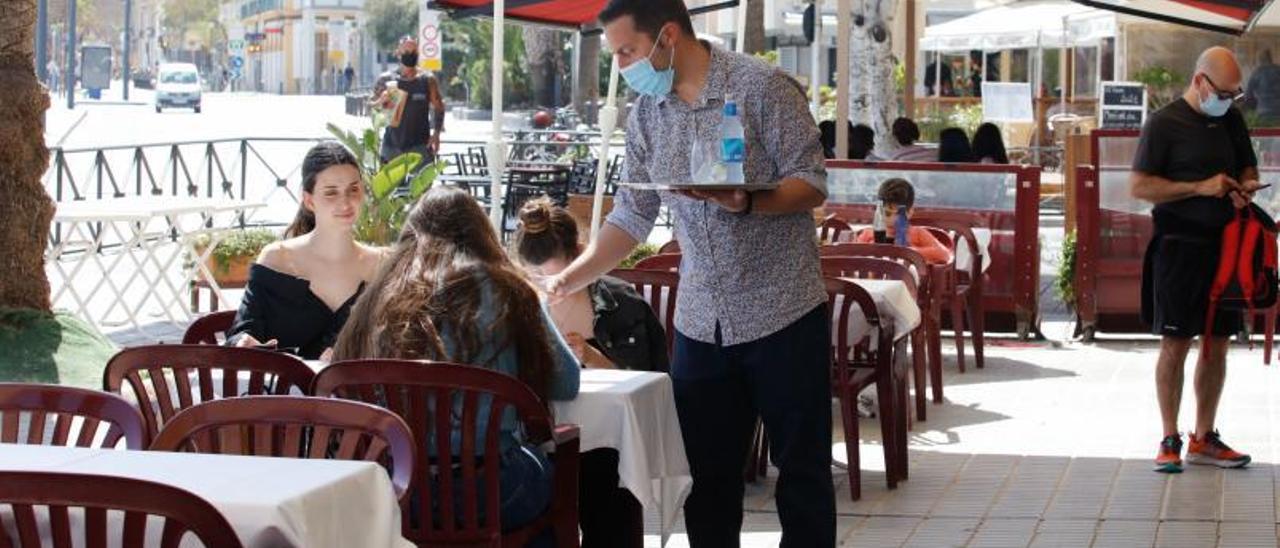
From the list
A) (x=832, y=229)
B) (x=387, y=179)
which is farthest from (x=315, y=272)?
(x=387, y=179)

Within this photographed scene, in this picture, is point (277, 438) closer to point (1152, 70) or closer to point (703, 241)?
point (703, 241)

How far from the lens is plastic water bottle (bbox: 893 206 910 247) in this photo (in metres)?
10.8

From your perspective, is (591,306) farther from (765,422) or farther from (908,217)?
(908,217)

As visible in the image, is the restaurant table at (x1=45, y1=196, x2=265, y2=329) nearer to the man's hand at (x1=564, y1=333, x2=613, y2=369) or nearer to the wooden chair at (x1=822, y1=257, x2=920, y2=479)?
the wooden chair at (x1=822, y1=257, x2=920, y2=479)

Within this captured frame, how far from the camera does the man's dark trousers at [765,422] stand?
17.2 ft

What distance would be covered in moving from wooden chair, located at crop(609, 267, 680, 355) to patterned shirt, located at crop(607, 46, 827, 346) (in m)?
2.50

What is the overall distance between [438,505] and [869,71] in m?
16.0

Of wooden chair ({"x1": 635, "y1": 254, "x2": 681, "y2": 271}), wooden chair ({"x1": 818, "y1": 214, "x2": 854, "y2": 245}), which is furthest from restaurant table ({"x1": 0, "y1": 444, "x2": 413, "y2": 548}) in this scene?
wooden chair ({"x1": 818, "y1": 214, "x2": 854, "y2": 245})

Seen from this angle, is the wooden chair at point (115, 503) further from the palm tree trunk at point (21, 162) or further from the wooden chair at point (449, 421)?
the palm tree trunk at point (21, 162)

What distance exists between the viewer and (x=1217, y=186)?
7.93m

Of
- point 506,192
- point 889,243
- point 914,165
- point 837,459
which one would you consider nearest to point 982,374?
point 889,243

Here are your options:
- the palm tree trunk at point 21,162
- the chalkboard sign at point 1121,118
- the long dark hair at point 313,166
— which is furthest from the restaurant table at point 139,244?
the chalkboard sign at point 1121,118

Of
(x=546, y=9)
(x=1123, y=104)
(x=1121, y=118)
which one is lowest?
(x=1121, y=118)

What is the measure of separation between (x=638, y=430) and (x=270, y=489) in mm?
1678
